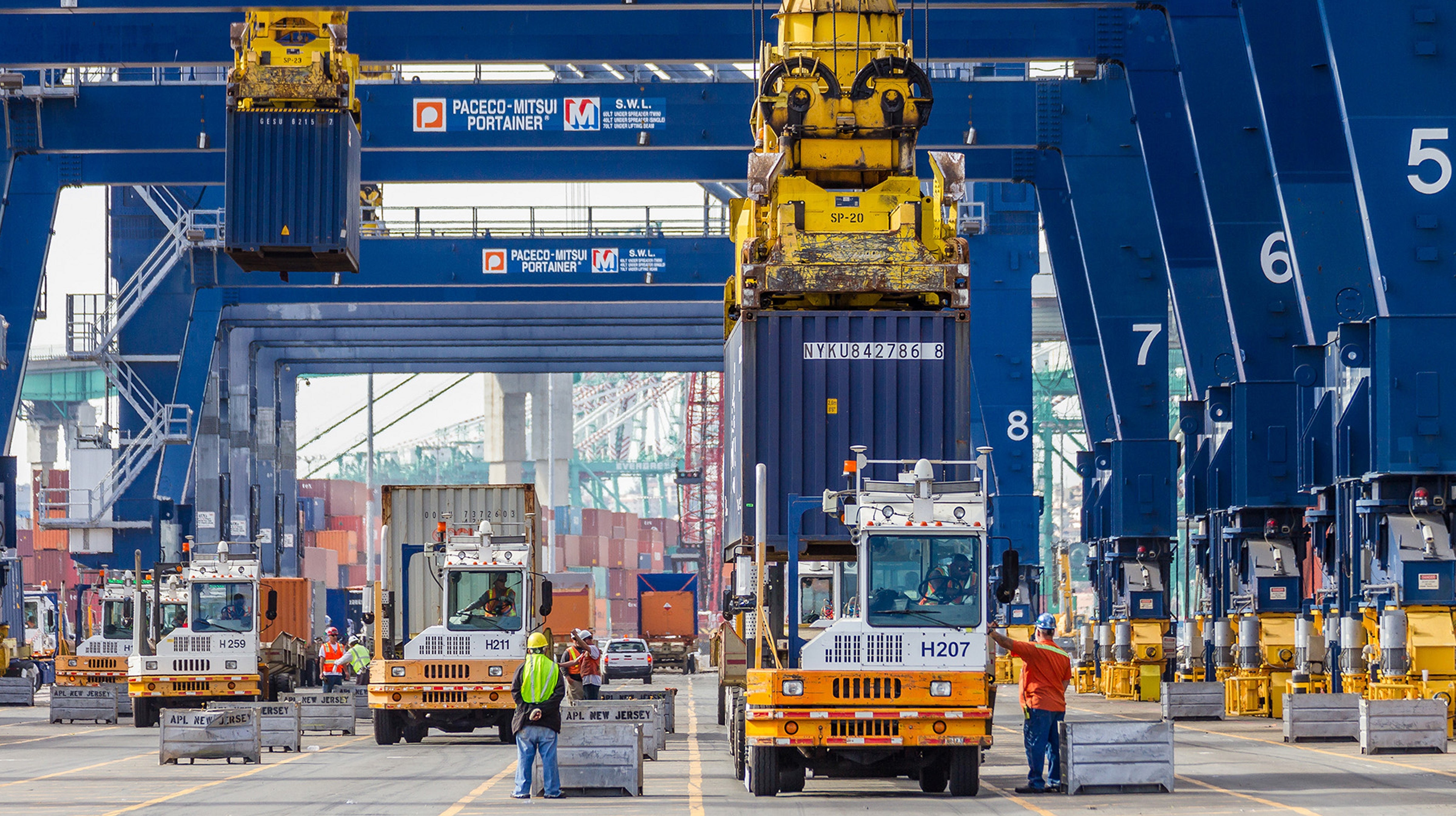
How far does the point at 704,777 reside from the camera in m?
19.3

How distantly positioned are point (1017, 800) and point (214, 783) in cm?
820

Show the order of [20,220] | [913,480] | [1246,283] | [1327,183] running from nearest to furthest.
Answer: [913,480] < [1327,183] < [1246,283] < [20,220]

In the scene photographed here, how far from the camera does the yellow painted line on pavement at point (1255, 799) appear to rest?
14578 millimetres

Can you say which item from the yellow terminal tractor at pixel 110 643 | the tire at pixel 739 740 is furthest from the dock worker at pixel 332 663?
the tire at pixel 739 740

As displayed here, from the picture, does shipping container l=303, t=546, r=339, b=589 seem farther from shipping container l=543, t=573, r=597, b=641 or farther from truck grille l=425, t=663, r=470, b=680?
truck grille l=425, t=663, r=470, b=680

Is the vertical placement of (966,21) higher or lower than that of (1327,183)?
higher

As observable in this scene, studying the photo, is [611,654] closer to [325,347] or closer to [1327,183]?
[325,347]

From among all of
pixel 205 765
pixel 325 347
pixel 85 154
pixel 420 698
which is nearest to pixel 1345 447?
pixel 420 698

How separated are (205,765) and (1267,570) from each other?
15.6m

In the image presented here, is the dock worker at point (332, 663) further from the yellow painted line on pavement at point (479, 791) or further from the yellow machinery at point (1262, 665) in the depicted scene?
the yellow machinery at point (1262, 665)

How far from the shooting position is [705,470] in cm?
11162

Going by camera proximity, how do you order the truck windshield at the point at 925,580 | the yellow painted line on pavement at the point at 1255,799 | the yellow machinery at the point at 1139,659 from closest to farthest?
the yellow painted line on pavement at the point at 1255,799
the truck windshield at the point at 925,580
the yellow machinery at the point at 1139,659

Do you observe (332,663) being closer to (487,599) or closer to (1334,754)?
(487,599)

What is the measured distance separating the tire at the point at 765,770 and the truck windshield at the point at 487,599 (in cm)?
910
